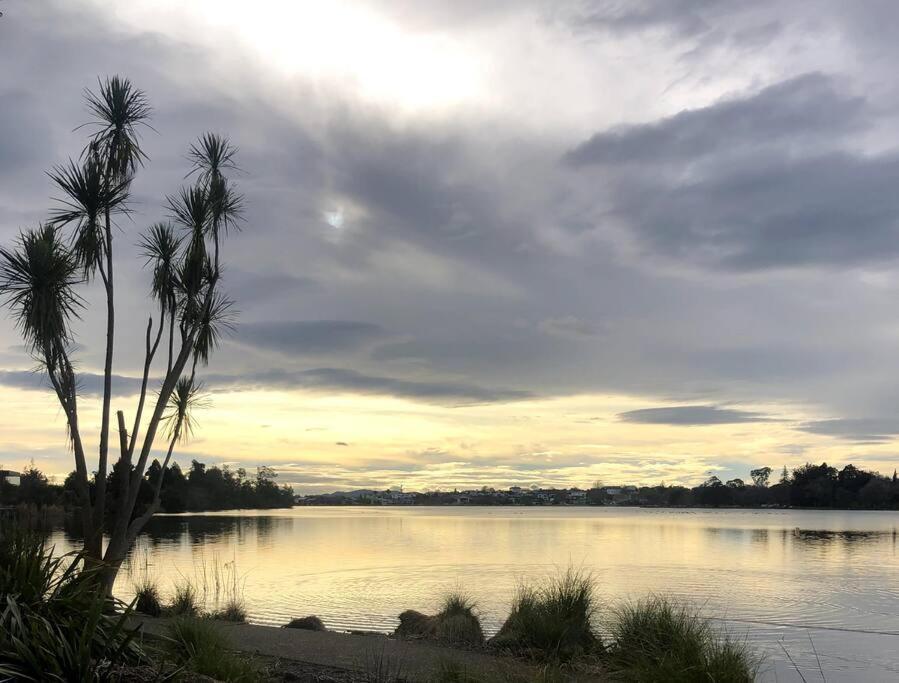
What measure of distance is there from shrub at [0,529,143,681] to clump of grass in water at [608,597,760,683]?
4847 mm

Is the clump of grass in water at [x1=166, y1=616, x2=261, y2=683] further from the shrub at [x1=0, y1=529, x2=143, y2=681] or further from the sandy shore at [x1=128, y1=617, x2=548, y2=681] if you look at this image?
the shrub at [x1=0, y1=529, x2=143, y2=681]

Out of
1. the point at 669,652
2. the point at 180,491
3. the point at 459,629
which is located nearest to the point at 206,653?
the point at 669,652

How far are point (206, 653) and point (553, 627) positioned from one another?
194 inches

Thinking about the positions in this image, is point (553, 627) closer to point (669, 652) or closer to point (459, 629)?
point (459, 629)

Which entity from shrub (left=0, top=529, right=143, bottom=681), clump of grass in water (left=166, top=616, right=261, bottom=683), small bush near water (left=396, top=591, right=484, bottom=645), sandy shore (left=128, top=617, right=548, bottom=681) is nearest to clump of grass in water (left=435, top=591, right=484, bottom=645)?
small bush near water (left=396, top=591, right=484, bottom=645)

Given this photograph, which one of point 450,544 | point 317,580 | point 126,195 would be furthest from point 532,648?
point 450,544

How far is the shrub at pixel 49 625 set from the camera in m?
5.11

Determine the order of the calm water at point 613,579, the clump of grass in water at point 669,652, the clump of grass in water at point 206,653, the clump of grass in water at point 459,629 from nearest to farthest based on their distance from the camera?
1. the clump of grass in water at point 206,653
2. the clump of grass in water at point 669,652
3. the clump of grass in water at point 459,629
4. the calm water at point 613,579

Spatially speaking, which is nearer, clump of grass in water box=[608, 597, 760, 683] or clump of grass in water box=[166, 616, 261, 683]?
clump of grass in water box=[166, 616, 261, 683]

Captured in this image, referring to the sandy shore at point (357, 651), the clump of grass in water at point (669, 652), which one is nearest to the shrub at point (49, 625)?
the sandy shore at point (357, 651)

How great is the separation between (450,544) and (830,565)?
71.4ft

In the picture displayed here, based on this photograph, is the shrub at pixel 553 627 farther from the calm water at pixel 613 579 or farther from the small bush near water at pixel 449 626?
the calm water at pixel 613 579

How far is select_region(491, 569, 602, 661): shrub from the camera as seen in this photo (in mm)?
10219

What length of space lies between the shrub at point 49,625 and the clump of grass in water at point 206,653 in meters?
0.69
